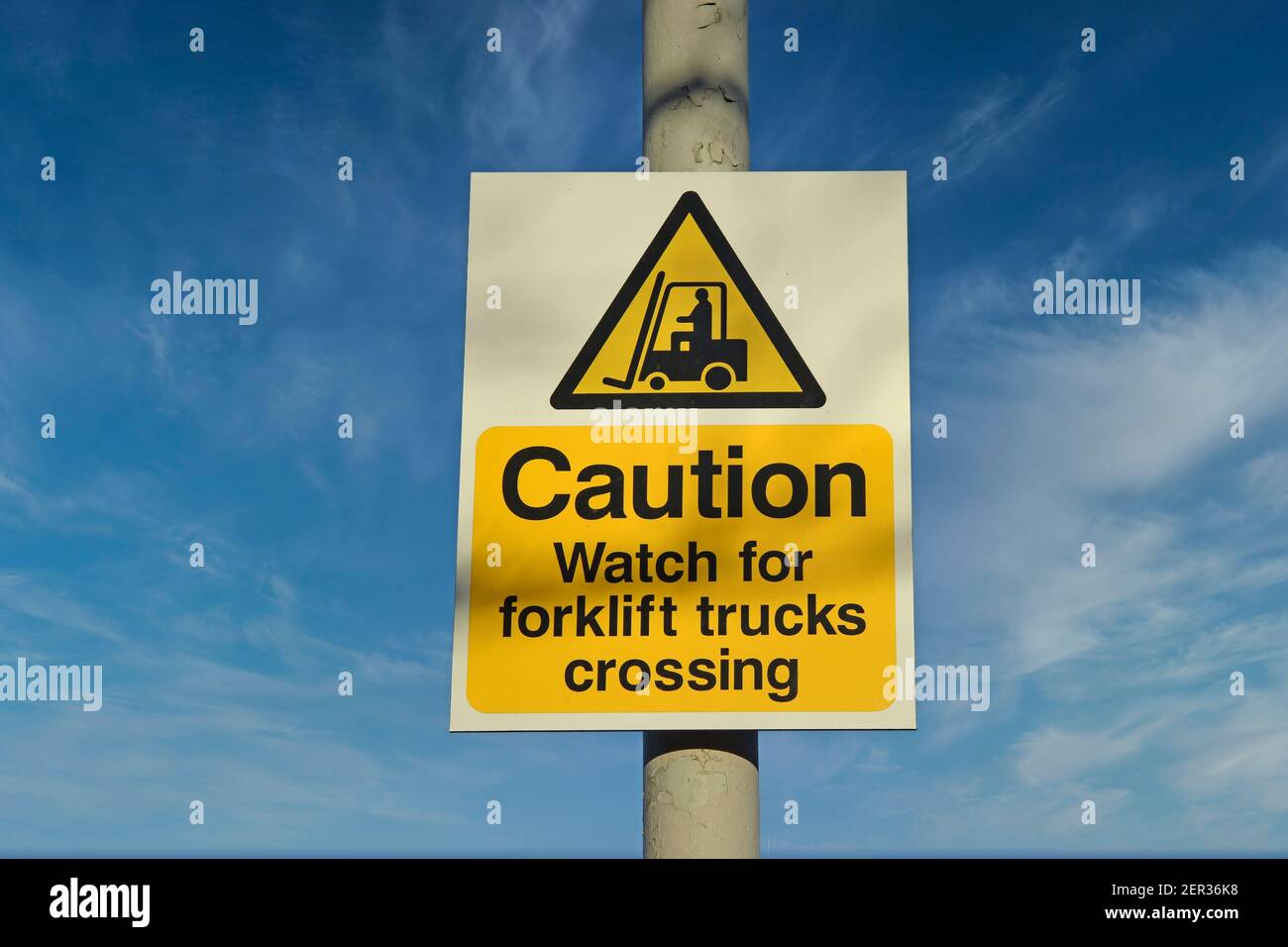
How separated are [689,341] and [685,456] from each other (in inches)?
10.9

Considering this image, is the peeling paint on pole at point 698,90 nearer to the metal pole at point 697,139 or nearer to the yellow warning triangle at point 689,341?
the metal pole at point 697,139

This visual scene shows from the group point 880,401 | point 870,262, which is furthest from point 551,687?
point 870,262

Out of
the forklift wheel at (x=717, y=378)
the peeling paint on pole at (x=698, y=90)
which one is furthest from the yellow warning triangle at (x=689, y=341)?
the peeling paint on pole at (x=698, y=90)

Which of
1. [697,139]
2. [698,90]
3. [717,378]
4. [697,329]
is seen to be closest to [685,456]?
[717,378]

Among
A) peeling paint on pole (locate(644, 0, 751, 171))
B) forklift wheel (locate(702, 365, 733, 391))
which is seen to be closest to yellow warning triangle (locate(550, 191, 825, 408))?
forklift wheel (locate(702, 365, 733, 391))

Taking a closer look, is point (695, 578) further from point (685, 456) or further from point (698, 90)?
point (698, 90)

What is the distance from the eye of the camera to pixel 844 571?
2.40 meters

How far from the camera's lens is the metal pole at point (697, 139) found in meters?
2.27

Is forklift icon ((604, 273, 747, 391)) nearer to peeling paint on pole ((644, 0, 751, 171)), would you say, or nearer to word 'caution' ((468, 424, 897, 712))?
word 'caution' ((468, 424, 897, 712))

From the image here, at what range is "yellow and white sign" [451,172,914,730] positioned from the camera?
2.39m
